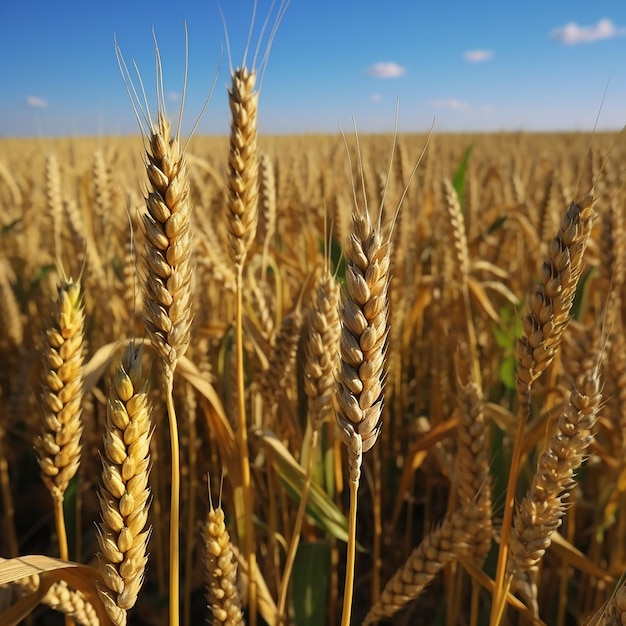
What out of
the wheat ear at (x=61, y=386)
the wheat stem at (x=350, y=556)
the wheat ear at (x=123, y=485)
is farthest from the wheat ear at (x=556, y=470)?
the wheat ear at (x=61, y=386)

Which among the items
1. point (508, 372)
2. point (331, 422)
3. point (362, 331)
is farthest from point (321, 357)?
point (508, 372)

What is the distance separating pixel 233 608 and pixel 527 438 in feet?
2.83

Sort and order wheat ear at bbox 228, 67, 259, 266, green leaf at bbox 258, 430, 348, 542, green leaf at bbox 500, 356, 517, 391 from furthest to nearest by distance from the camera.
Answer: green leaf at bbox 500, 356, 517, 391 → green leaf at bbox 258, 430, 348, 542 → wheat ear at bbox 228, 67, 259, 266

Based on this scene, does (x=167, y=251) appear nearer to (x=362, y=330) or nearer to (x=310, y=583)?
(x=362, y=330)

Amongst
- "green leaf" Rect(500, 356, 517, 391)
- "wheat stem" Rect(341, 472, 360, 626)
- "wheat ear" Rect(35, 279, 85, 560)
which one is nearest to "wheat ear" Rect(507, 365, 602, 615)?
"wheat stem" Rect(341, 472, 360, 626)

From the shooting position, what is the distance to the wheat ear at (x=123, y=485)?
0.75 metres

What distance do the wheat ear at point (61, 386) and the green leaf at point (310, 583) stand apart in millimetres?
778

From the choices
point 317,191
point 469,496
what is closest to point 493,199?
point 317,191

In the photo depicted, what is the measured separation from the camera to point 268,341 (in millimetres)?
1621

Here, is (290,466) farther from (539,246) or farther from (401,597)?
(539,246)

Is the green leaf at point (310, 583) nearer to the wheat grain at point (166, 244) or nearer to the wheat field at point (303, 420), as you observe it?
the wheat field at point (303, 420)

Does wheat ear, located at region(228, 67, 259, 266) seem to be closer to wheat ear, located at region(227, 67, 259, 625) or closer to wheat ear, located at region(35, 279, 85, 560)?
wheat ear, located at region(227, 67, 259, 625)

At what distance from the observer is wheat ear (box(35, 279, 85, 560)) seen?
0.92 metres

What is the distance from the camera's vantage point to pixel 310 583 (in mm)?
A: 1492
